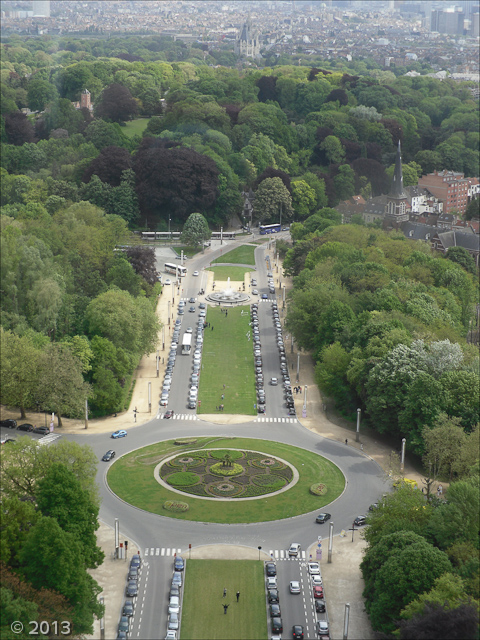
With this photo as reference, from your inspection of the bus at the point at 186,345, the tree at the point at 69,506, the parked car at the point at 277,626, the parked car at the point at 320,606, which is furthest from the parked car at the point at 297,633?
the bus at the point at 186,345

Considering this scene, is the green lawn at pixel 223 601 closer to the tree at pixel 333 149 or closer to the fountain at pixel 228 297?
the fountain at pixel 228 297

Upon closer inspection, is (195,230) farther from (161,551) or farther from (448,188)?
(161,551)

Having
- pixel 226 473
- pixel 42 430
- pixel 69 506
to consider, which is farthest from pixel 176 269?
pixel 69 506

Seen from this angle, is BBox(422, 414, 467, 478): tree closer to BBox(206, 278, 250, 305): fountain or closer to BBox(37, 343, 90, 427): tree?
BBox(37, 343, 90, 427): tree

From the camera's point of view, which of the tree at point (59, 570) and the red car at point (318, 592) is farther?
the red car at point (318, 592)

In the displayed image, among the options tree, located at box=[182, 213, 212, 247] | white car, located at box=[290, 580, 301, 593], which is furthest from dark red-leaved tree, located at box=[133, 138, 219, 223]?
white car, located at box=[290, 580, 301, 593]

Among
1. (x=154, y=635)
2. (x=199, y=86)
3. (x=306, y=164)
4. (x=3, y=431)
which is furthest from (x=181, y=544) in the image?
(x=199, y=86)
